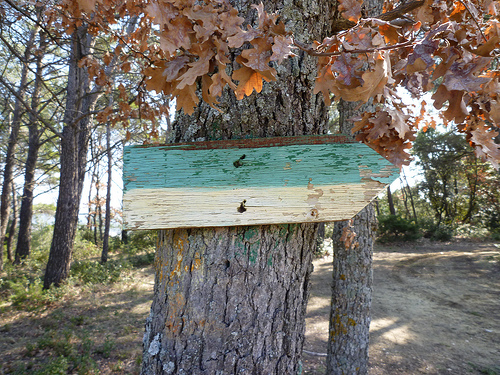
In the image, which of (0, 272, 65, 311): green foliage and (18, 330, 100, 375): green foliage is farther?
(0, 272, 65, 311): green foliage

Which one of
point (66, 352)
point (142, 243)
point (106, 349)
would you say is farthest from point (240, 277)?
point (142, 243)

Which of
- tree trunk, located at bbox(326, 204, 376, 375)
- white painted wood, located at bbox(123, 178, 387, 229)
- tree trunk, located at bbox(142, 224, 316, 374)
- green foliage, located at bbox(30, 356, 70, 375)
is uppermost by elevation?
white painted wood, located at bbox(123, 178, 387, 229)

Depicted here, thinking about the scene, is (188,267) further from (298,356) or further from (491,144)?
(491,144)

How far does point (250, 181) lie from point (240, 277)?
1.10 ft

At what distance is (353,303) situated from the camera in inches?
115

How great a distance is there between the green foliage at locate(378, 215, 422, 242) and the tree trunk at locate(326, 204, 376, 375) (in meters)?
10.7

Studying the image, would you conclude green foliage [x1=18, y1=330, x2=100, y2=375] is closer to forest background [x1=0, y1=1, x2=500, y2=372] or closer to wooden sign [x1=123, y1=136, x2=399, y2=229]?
forest background [x1=0, y1=1, x2=500, y2=372]

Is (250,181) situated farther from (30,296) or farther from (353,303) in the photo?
(30,296)

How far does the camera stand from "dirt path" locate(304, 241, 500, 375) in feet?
12.4

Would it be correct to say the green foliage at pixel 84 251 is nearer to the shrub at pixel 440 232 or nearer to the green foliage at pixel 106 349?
the green foliage at pixel 106 349

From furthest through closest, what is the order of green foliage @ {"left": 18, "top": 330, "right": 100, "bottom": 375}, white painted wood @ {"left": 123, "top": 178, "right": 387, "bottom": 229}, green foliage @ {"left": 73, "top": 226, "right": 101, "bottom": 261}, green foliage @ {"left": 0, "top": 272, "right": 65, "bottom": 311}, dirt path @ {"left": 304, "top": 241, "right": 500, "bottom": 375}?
green foliage @ {"left": 73, "top": 226, "right": 101, "bottom": 261}, green foliage @ {"left": 0, "top": 272, "right": 65, "bottom": 311}, dirt path @ {"left": 304, "top": 241, "right": 500, "bottom": 375}, green foliage @ {"left": 18, "top": 330, "right": 100, "bottom": 375}, white painted wood @ {"left": 123, "top": 178, "right": 387, "bottom": 229}

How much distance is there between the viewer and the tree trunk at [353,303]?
2.87 m

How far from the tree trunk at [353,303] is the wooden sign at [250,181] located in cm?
196

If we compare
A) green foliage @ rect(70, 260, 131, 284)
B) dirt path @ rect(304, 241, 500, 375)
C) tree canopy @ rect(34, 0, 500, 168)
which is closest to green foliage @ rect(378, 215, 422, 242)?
dirt path @ rect(304, 241, 500, 375)
